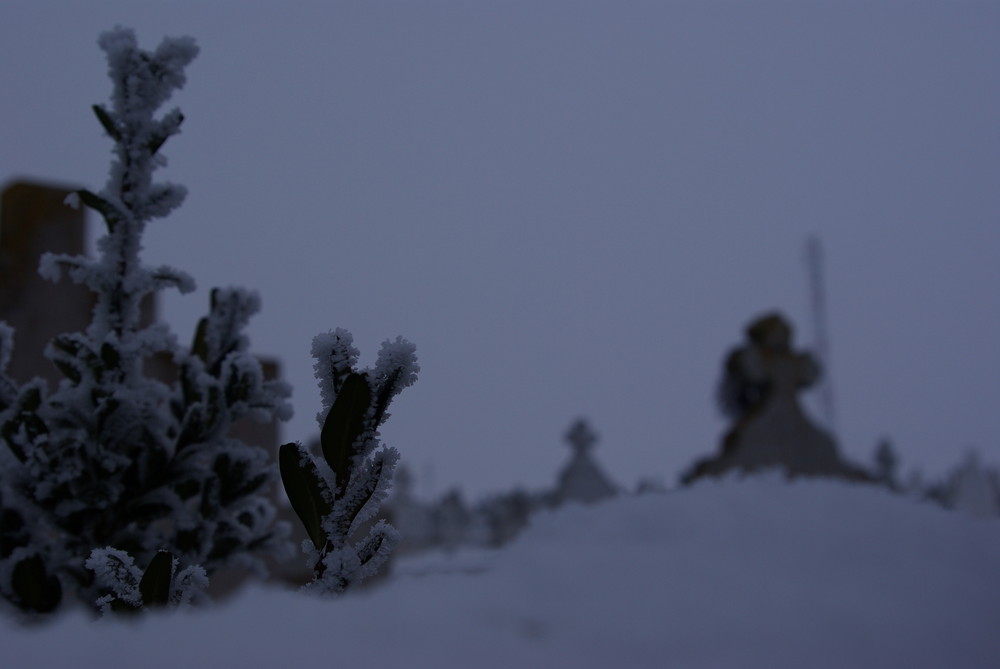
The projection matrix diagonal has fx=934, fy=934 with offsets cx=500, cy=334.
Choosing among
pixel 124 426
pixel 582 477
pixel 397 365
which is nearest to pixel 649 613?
pixel 397 365

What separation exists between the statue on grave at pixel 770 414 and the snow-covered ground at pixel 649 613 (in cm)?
621

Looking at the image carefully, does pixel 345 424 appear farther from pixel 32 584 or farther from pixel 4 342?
pixel 4 342

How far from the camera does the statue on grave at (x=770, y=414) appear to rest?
7941 millimetres

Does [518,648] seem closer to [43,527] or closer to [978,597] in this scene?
[978,597]

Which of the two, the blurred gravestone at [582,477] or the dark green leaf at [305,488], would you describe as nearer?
the dark green leaf at [305,488]

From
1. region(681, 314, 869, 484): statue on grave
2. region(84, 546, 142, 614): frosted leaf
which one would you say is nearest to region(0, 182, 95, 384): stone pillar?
region(84, 546, 142, 614): frosted leaf

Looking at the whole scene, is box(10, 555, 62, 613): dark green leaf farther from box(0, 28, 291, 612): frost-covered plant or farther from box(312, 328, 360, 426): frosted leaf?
box(312, 328, 360, 426): frosted leaf

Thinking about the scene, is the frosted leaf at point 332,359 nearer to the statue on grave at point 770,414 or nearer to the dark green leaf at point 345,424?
the dark green leaf at point 345,424

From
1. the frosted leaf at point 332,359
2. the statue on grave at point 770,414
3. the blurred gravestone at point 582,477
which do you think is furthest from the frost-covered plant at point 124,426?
the blurred gravestone at point 582,477

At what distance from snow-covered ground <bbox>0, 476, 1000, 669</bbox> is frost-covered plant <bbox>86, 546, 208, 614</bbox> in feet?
0.98

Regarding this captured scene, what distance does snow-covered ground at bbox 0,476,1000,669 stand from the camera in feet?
2.87

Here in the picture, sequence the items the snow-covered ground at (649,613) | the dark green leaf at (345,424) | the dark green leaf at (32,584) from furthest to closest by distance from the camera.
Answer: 1. the dark green leaf at (32,584)
2. the dark green leaf at (345,424)
3. the snow-covered ground at (649,613)

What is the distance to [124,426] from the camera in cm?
202

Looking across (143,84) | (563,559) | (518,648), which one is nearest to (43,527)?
(143,84)
